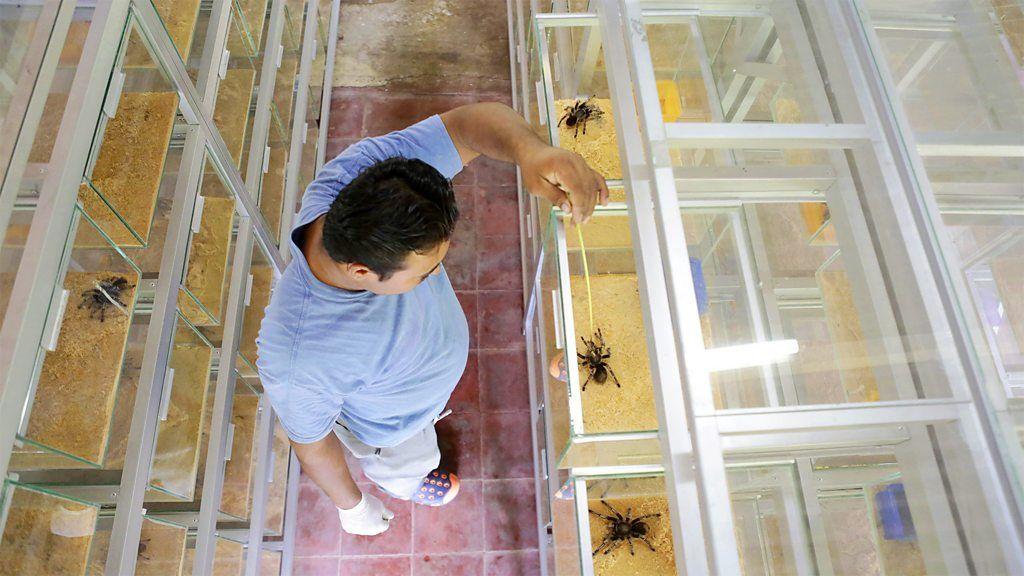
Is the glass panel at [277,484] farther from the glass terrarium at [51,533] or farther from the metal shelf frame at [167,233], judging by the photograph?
the glass terrarium at [51,533]

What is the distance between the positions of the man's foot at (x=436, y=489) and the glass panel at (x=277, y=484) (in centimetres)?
65

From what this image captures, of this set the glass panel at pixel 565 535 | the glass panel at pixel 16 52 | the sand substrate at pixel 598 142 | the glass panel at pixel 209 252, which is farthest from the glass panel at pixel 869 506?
the glass panel at pixel 209 252

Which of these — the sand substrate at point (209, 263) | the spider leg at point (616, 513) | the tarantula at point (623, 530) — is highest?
the sand substrate at point (209, 263)

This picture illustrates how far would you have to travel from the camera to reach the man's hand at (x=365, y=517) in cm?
Answer: 272

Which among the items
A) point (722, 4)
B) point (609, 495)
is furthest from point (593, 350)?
point (722, 4)

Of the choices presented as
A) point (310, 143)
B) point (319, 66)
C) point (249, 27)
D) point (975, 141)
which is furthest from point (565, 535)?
point (319, 66)

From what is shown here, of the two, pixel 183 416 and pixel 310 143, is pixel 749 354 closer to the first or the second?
pixel 183 416

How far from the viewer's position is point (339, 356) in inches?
65.4

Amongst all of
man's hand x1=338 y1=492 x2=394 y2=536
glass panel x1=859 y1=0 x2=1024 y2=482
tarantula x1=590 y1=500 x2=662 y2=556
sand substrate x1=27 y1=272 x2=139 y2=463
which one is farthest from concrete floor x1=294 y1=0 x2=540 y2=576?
glass panel x1=859 y1=0 x2=1024 y2=482

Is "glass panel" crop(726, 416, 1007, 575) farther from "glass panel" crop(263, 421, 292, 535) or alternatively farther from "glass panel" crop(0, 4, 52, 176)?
"glass panel" crop(263, 421, 292, 535)

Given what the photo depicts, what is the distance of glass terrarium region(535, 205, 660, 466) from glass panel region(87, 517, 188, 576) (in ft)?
4.20

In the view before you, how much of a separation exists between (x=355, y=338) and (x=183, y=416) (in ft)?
3.03

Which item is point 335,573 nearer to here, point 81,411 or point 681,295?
point 81,411

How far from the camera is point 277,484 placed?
304cm
